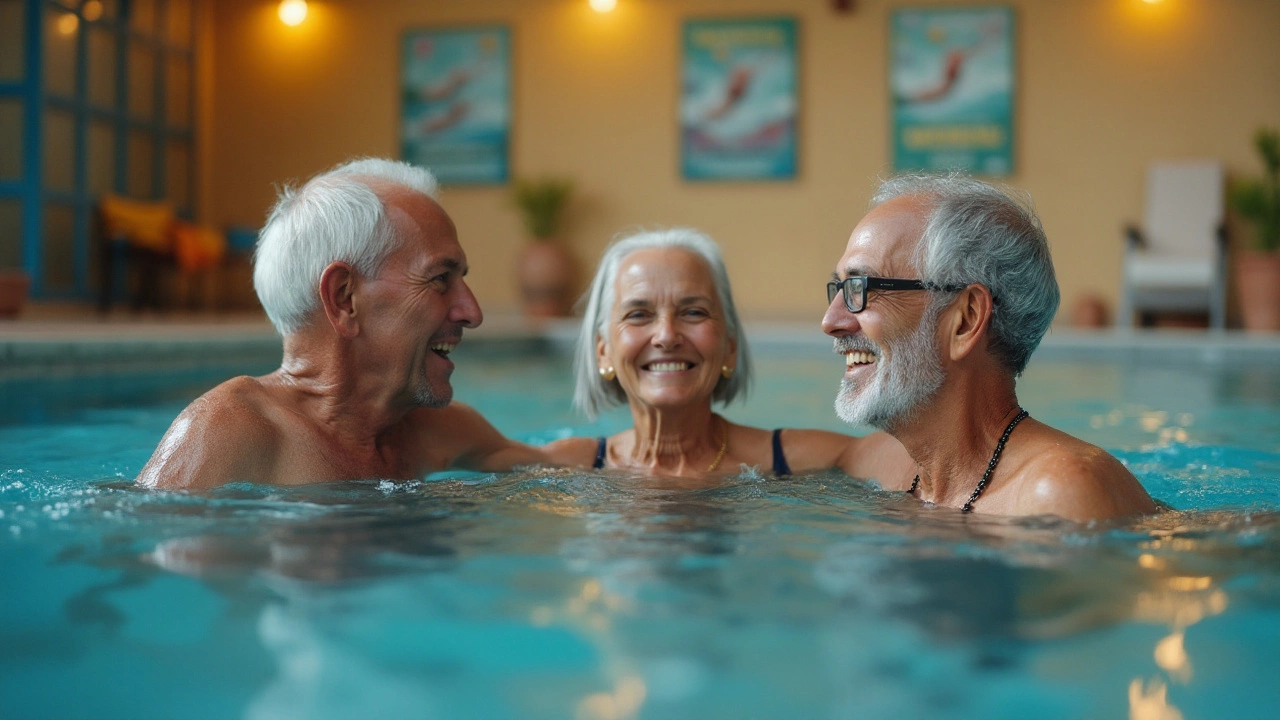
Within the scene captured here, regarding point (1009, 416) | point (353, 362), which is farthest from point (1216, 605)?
point (353, 362)

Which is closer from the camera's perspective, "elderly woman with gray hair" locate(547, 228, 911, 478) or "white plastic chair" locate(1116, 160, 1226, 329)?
"elderly woman with gray hair" locate(547, 228, 911, 478)

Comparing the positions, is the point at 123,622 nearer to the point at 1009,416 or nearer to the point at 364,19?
the point at 1009,416

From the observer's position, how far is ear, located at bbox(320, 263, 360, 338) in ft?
7.63

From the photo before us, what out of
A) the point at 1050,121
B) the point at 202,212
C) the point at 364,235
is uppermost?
the point at 1050,121

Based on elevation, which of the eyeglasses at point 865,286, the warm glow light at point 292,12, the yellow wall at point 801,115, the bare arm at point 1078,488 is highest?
the warm glow light at point 292,12

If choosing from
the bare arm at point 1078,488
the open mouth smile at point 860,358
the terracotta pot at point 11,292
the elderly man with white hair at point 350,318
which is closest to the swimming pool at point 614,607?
the bare arm at point 1078,488

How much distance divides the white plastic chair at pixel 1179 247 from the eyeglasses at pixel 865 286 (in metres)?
8.98

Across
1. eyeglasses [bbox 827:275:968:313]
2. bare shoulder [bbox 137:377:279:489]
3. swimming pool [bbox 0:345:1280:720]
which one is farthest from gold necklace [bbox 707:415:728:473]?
bare shoulder [bbox 137:377:279:489]

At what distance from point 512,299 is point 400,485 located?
10286 millimetres

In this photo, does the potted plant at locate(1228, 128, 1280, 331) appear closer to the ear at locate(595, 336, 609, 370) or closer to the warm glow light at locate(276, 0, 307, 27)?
the ear at locate(595, 336, 609, 370)

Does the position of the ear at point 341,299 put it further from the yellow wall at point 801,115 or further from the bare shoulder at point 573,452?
the yellow wall at point 801,115

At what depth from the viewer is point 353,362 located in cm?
240

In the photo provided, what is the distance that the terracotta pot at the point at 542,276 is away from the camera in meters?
11.8

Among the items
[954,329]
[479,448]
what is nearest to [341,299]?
[479,448]
